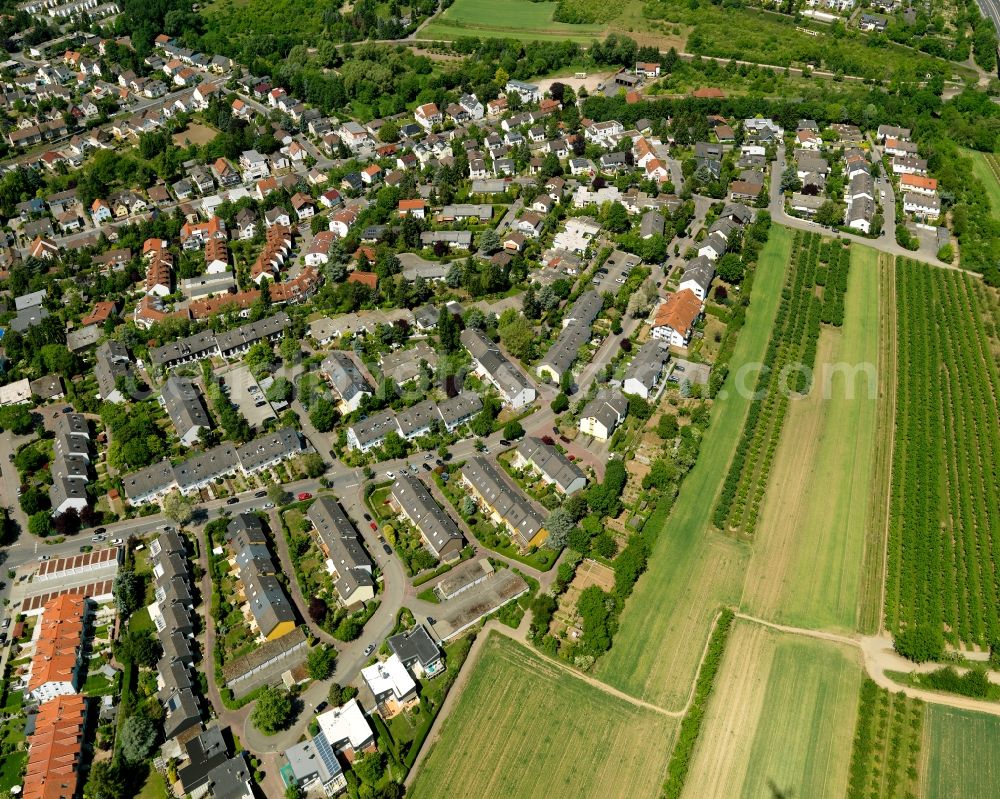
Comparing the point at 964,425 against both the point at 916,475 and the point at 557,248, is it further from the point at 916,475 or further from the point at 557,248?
the point at 557,248

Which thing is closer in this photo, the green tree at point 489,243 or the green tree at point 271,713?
the green tree at point 271,713

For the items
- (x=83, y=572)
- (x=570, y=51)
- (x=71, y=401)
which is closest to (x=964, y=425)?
(x=83, y=572)

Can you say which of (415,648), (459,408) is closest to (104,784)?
(415,648)

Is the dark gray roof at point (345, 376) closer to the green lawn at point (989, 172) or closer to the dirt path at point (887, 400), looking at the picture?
the dirt path at point (887, 400)

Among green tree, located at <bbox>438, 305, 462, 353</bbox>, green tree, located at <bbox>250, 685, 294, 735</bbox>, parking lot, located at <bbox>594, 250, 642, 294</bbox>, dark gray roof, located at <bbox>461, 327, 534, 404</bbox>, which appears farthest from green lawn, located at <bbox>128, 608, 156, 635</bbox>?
parking lot, located at <bbox>594, 250, 642, 294</bbox>

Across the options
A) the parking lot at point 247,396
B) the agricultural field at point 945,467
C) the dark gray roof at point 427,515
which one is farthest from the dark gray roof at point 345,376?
the agricultural field at point 945,467
